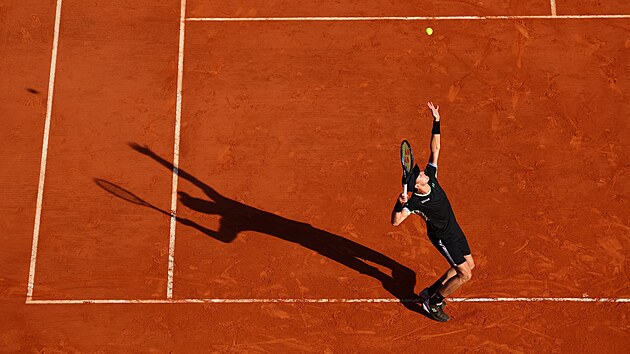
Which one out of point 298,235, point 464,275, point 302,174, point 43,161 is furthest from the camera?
point 43,161

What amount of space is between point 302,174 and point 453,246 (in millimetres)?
3138

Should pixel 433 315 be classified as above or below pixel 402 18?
below

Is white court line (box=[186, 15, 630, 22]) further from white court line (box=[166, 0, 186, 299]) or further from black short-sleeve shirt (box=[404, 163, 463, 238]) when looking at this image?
black short-sleeve shirt (box=[404, 163, 463, 238])

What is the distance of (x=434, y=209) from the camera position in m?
11.1

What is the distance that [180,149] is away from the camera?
1370 cm

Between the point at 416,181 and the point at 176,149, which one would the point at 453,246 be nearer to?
the point at 416,181

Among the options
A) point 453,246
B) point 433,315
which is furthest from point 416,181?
point 433,315

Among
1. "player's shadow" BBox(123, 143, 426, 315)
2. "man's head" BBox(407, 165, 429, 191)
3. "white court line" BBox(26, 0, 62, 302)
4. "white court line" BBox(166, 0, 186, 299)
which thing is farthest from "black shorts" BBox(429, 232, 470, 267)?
"white court line" BBox(26, 0, 62, 302)

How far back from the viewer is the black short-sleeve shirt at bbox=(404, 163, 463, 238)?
1105 centimetres

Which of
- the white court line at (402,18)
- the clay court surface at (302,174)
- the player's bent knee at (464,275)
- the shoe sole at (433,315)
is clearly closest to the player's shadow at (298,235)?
the clay court surface at (302,174)

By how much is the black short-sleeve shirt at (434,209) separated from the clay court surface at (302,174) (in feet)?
4.96

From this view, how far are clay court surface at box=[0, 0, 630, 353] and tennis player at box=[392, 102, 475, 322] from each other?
0.87 metres

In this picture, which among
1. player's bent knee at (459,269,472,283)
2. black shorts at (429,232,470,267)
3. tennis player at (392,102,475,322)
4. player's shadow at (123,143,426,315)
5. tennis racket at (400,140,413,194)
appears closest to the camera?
tennis racket at (400,140,413,194)

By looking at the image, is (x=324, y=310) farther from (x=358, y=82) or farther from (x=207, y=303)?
(x=358, y=82)
